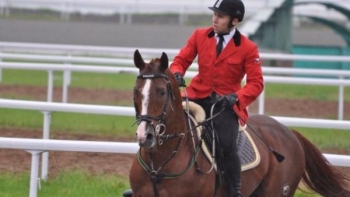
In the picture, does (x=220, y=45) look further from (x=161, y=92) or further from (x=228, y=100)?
(x=161, y=92)

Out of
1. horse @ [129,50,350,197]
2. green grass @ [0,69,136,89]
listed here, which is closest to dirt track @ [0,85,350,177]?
green grass @ [0,69,136,89]

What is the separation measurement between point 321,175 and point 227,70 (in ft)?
5.57

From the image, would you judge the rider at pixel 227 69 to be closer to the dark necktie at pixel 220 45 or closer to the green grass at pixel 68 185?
the dark necktie at pixel 220 45

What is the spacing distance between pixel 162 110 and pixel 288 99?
12037 mm

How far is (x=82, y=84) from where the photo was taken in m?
19.7

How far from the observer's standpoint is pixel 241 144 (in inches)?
263

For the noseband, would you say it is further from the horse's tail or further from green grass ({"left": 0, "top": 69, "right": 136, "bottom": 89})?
green grass ({"left": 0, "top": 69, "right": 136, "bottom": 89})

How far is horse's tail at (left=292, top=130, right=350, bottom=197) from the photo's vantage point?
767cm

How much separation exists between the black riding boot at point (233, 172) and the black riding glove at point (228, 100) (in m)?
0.37

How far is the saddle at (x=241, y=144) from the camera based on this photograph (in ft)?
20.7

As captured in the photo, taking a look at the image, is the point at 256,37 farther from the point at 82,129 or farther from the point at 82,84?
the point at 82,129

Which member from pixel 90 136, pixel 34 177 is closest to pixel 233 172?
pixel 34 177

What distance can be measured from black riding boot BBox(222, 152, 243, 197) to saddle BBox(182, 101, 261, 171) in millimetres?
101

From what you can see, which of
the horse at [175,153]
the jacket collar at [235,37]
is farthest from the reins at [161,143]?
the jacket collar at [235,37]
